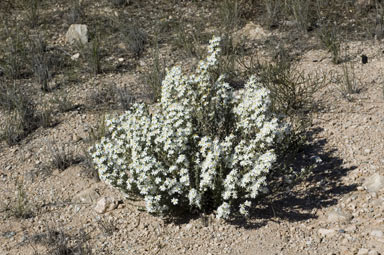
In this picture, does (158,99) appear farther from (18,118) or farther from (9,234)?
(18,118)

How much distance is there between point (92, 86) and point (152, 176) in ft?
9.67

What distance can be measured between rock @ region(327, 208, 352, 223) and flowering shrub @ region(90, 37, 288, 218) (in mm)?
677

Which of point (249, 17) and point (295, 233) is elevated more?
point (249, 17)

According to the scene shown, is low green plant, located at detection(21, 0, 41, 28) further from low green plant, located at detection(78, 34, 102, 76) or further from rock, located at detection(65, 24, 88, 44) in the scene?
low green plant, located at detection(78, 34, 102, 76)

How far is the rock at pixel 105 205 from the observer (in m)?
4.86

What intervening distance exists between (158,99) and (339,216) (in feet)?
6.92

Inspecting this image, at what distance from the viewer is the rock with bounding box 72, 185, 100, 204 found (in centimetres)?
504

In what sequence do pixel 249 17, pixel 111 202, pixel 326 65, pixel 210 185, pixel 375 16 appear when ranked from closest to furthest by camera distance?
1. pixel 210 185
2. pixel 111 202
3. pixel 326 65
4. pixel 375 16
5. pixel 249 17

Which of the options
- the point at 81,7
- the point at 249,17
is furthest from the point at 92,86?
the point at 249,17

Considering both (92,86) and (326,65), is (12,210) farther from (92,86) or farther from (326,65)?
(326,65)

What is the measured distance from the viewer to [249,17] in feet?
26.7

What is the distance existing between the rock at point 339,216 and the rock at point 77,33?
479cm

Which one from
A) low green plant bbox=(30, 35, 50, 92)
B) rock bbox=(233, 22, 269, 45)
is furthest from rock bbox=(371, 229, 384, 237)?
low green plant bbox=(30, 35, 50, 92)

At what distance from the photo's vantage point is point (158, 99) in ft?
16.9
